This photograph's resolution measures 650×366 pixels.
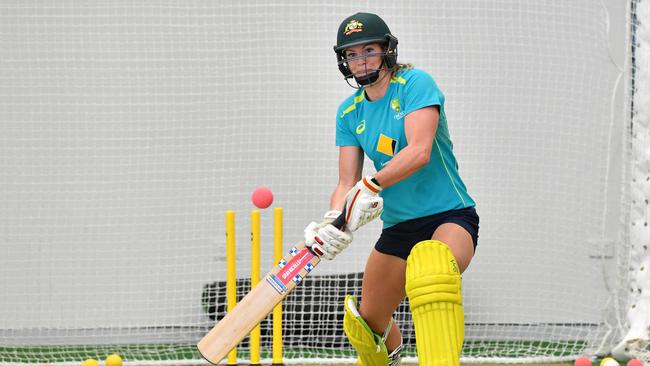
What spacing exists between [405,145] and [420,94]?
215 millimetres

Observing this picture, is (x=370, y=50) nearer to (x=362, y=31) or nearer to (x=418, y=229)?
(x=362, y=31)

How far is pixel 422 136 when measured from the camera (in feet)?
10.5

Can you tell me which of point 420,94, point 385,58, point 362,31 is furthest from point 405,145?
point 362,31

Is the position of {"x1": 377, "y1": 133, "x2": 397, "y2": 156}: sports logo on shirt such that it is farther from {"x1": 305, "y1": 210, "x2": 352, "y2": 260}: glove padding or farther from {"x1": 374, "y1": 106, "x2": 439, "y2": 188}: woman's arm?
{"x1": 305, "y1": 210, "x2": 352, "y2": 260}: glove padding

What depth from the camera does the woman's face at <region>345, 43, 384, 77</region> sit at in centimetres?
338

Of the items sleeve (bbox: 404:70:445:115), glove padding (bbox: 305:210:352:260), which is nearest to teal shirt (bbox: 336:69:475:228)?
sleeve (bbox: 404:70:445:115)

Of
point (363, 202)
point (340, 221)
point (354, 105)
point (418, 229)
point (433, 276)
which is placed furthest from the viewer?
point (354, 105)

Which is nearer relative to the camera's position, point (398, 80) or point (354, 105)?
point (398, 80)

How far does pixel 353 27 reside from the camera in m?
3.35

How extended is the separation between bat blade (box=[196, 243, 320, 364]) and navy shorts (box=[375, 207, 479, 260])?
1.61ft

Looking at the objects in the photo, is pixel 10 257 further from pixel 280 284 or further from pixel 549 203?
pixel 549 203

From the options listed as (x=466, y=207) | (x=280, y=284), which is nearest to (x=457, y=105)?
(x=466, y=207)

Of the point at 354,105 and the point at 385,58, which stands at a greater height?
the point at 385,58

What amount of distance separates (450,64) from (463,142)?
461mm
